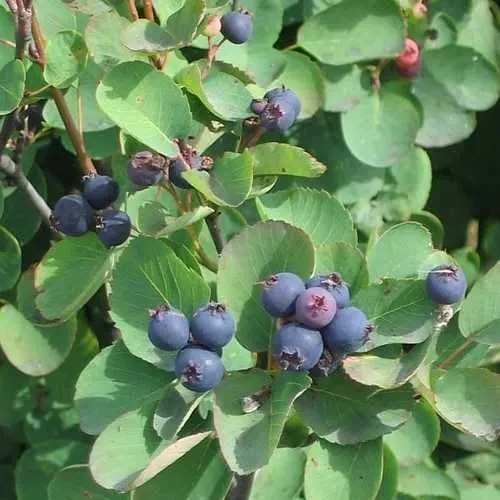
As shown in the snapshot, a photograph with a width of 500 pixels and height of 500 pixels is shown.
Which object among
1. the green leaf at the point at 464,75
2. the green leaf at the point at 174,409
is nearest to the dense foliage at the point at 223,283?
the green leaf at the point at 174,409

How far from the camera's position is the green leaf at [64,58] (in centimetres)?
102

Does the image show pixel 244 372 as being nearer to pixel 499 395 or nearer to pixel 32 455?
pixel 499 395

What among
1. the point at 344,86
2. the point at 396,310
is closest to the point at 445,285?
the point at 396,310

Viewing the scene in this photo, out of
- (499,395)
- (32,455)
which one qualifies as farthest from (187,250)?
(32,455)

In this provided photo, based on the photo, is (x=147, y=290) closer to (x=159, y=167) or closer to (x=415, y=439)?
(x=159, y=167)

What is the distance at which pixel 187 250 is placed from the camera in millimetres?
1002

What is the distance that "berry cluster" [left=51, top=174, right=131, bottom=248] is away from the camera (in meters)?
1.00

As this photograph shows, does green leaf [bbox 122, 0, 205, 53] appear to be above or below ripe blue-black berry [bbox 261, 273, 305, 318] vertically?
above

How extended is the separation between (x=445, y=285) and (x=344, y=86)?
1.94 ft

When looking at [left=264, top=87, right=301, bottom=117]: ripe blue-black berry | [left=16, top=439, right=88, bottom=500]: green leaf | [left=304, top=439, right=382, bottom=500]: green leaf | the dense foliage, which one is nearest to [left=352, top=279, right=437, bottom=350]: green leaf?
the dense foliage

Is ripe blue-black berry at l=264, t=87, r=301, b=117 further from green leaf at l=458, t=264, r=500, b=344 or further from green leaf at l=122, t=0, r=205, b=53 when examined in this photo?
green leaf at l=458, t=264, r=500, b=344

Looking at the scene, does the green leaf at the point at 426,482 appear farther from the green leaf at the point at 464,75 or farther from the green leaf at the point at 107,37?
the green leaf at the point at 107,37

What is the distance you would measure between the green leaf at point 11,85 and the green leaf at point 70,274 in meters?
0.14

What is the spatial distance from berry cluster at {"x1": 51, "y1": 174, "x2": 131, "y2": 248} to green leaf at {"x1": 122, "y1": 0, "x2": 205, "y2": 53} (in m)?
0.13
